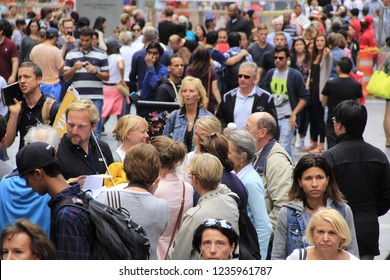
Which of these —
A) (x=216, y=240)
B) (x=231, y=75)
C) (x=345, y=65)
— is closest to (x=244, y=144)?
(x=216, y=240)

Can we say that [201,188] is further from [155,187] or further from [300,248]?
[300,248]

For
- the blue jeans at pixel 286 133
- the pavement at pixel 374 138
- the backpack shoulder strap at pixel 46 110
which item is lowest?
the pavement at pixel 374 138

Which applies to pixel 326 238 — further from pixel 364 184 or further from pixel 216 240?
pixel 364 184

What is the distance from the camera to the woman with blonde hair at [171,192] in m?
6.78

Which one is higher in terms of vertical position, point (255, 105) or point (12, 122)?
point (12, 122)

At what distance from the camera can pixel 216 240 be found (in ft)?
18.0

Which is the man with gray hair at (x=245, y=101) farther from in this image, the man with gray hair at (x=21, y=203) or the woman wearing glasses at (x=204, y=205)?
the man with gray hair at (x=21, y=203)

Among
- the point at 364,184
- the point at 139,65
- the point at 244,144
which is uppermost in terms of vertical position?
the point at 244,144

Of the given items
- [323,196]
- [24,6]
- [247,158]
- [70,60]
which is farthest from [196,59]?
[24,6]

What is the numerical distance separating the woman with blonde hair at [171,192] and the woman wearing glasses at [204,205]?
14.7 inches

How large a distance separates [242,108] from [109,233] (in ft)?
19.7

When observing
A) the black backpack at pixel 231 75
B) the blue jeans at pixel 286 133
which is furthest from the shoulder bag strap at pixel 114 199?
the black backpack at pixel 231 75

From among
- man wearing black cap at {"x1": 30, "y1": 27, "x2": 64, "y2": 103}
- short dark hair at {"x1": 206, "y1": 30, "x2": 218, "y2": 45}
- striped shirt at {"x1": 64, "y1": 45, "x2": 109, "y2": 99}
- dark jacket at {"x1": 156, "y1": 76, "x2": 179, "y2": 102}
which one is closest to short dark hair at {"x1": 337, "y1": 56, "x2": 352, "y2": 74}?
dark jacket at {"x1": 156, "y1": 76, "x2": 179, "y2": 102}
